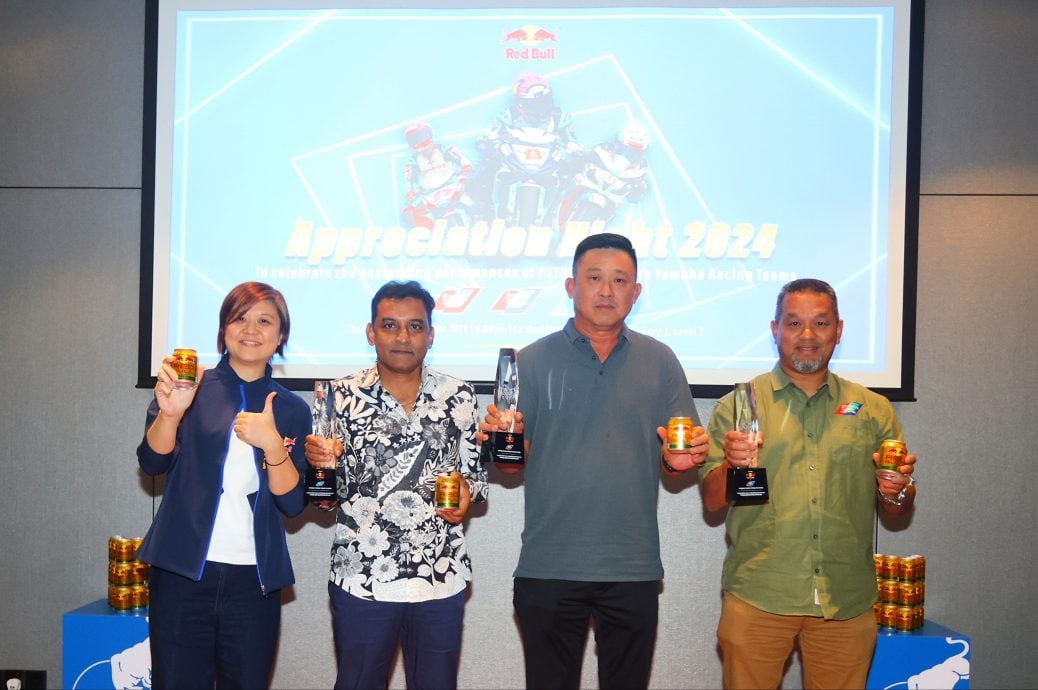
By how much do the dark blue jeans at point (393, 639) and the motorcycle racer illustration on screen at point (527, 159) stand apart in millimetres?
1769

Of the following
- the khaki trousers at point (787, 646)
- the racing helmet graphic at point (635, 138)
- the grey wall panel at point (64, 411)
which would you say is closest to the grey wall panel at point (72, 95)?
the grey wall panel at point (64, 411)

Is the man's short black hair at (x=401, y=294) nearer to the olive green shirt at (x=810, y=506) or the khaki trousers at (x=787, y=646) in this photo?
the olive green shirt at (x=810, y=506)

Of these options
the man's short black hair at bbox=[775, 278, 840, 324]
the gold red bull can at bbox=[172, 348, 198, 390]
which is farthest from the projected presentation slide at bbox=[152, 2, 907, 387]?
the gold red bull can at bbox=[172, 348, 198, 390]

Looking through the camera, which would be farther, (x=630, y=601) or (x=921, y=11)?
(x=921, y=11)

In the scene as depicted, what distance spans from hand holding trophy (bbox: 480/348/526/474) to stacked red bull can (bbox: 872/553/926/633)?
A: 5.97 ft

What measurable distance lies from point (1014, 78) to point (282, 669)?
13.8 ft

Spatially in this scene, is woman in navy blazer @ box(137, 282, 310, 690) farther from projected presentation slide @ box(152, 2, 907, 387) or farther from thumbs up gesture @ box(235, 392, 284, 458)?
projected presentation slide @ box(152, 2, 907, 387)

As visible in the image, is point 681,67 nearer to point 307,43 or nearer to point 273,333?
point 307,43

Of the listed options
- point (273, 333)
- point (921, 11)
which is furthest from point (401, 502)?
point (921, 11)

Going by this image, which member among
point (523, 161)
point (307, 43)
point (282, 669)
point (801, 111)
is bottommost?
point (282, 669)

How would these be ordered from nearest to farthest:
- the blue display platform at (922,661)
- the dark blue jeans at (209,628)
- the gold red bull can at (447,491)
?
1. the dark blue jeans at (209,628)
2. the gold red bull can at (447,491)
3. the blue display platform at (922,661)

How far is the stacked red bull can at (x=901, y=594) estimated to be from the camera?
3465 mm

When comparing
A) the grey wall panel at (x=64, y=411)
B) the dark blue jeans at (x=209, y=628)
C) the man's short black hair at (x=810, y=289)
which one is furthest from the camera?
the grey wall panel at (x=64, y=411)

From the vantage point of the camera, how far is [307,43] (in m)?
3.79
